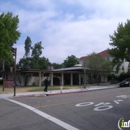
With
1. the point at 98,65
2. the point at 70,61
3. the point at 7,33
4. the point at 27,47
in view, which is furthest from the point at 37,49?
the point at 7,33

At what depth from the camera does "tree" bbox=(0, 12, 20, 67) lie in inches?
1217

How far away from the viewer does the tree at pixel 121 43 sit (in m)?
46.3

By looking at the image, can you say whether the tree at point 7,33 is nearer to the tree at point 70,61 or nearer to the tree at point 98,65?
the tree at point 98,65

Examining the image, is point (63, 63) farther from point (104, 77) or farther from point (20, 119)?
point (20, 119)

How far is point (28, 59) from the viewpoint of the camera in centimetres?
7719

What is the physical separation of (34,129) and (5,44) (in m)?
26.7

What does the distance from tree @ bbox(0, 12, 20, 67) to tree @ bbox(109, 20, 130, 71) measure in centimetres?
2126

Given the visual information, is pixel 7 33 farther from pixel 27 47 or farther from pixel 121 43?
pixel 27 47

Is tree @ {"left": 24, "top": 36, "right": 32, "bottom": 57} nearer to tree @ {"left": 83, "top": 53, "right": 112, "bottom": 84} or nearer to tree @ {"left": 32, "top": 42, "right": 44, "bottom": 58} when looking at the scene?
tree @ {"left": 32, "top": 42, "right": 44, "bottom": 58}

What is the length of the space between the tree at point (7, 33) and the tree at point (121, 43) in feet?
69.7

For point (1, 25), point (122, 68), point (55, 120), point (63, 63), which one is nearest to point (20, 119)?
point (55, 120)

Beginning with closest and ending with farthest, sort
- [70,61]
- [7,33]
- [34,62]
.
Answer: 1. [7,33]
2. [34,62]
3. [70,61]

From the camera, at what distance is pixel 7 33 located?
102ft

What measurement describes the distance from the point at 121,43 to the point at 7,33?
24508 millimetres
